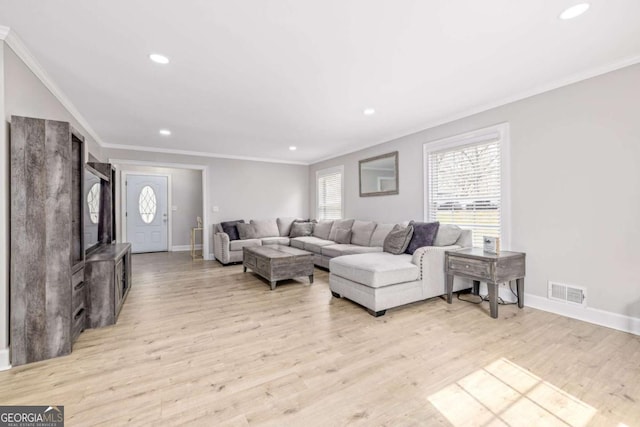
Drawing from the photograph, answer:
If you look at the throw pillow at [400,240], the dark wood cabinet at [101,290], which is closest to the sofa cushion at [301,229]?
the throw pillow at [400,240]

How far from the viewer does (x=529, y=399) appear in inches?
65.6

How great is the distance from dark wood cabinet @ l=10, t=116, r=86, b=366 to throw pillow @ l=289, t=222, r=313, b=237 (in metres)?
4.59

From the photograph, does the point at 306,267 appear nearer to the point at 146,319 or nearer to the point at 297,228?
the point at 146,319

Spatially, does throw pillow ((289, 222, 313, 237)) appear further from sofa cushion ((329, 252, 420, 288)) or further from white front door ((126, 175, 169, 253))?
white front door ((126, 175, 169, 253))

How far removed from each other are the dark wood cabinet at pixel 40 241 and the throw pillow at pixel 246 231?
3.82m

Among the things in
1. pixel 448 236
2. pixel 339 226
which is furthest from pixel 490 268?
pixel 339 226

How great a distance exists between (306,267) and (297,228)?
8.11ft

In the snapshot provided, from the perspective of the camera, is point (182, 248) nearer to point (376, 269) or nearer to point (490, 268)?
point (376, 269)

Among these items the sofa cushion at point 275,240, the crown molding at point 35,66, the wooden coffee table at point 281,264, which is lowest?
the wooden coffee table at point 281,264

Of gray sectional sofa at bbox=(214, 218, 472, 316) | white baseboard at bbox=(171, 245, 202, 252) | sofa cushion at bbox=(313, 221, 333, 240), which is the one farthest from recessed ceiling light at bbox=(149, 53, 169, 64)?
white baseboard at bbox=(171, 245, 202, 252)

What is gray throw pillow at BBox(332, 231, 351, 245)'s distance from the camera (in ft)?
17.7

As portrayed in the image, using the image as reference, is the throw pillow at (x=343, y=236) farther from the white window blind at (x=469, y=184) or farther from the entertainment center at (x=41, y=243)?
the entertainment center at (x=41, y=243)

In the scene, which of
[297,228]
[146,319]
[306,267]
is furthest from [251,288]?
[297,228]

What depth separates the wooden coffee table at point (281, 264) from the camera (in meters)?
A: 3.95
